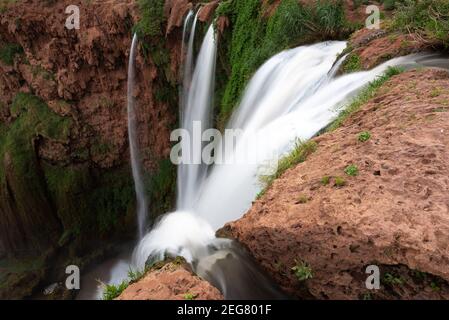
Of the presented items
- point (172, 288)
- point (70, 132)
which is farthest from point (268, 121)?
point (70, 132)

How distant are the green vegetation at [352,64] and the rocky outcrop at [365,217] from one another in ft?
8.42

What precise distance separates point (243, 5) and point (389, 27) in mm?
4812

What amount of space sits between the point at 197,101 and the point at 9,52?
27.5 feet

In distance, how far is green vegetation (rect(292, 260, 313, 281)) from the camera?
3342mm

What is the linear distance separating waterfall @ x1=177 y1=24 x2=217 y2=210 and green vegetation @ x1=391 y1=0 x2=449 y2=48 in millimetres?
5768

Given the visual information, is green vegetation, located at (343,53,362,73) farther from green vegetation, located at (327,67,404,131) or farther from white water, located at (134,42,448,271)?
green vegetation, located at (327,67,404,131)

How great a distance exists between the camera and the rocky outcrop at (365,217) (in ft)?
9.78

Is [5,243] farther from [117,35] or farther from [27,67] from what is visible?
[117,35]

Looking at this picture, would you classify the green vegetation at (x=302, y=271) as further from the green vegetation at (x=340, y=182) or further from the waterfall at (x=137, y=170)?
the waterfall at (x=137, y=170)

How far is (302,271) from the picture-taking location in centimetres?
336

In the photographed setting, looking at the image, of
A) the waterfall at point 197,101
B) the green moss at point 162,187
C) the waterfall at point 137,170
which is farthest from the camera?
the waterfall at point 137,170

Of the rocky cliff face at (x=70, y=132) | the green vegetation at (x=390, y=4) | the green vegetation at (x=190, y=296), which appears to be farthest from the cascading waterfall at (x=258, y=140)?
the rocky cliff face at (x=70, y=132)
